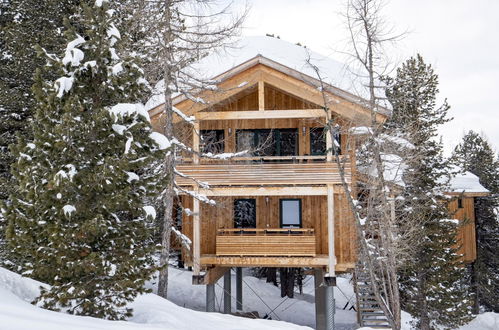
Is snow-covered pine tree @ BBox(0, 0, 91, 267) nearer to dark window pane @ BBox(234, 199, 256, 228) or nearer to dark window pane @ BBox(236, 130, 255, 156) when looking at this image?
dark window pane @ BBox(236, 130, 255, 156)

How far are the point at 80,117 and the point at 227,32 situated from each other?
24.0 ft

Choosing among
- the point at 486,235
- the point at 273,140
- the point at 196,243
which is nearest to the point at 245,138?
the point at 273,140

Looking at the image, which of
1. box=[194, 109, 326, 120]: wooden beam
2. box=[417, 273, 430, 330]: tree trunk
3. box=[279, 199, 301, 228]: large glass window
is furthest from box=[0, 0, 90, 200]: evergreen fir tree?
box=[417, 273, 430, 330]: tree trunk

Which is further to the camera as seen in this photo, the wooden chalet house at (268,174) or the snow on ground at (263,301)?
the snow on ground at (263,301)

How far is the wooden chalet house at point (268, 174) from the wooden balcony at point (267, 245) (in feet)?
0.12

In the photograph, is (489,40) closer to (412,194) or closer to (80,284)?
(412,194)

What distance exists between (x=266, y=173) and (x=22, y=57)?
365 inches

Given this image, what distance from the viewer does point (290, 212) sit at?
64.0 ft

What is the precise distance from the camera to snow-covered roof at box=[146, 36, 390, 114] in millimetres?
15575

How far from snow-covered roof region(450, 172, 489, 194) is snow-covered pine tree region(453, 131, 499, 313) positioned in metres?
1.04

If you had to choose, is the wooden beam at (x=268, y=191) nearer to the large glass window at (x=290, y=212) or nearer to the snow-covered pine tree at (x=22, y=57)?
the large glass window at (x=290, y=212)

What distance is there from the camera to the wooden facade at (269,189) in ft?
55.8

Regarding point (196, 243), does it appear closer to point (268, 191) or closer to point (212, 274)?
point (212, 274)

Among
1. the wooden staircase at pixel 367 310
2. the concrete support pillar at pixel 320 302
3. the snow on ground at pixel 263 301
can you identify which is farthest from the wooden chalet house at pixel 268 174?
the snow on ground at pixel 263 301
